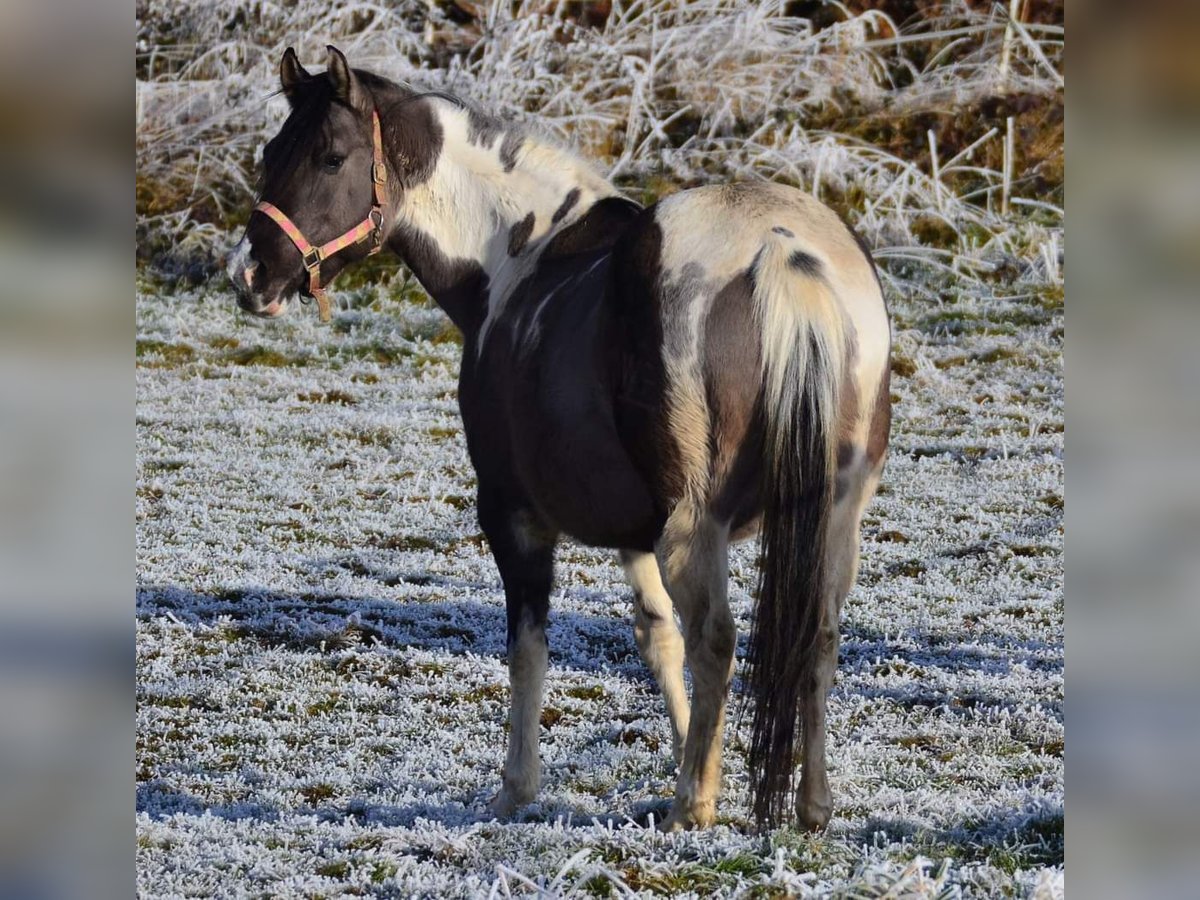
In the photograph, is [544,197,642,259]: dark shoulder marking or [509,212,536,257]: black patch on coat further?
[509,212,536,257]: black patch on coat

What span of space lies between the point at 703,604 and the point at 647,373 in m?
0.78

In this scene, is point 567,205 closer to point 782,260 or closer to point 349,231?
point 349,231

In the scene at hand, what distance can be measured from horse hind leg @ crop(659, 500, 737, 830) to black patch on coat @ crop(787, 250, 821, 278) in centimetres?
84

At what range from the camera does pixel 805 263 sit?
405cm

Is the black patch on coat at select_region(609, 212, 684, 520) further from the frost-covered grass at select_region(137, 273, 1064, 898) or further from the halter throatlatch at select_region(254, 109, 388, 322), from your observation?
the halter throatlatch at select_region(254, 109, 388, 322)

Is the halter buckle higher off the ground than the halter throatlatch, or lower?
lower

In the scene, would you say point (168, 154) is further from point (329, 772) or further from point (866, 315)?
point (866, 315)

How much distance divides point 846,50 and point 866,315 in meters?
15.0

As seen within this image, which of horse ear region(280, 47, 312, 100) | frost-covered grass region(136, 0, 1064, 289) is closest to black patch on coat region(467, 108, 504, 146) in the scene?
horse ear region(280, 47, 312, 100)

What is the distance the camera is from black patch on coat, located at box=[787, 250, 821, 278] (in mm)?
4031
